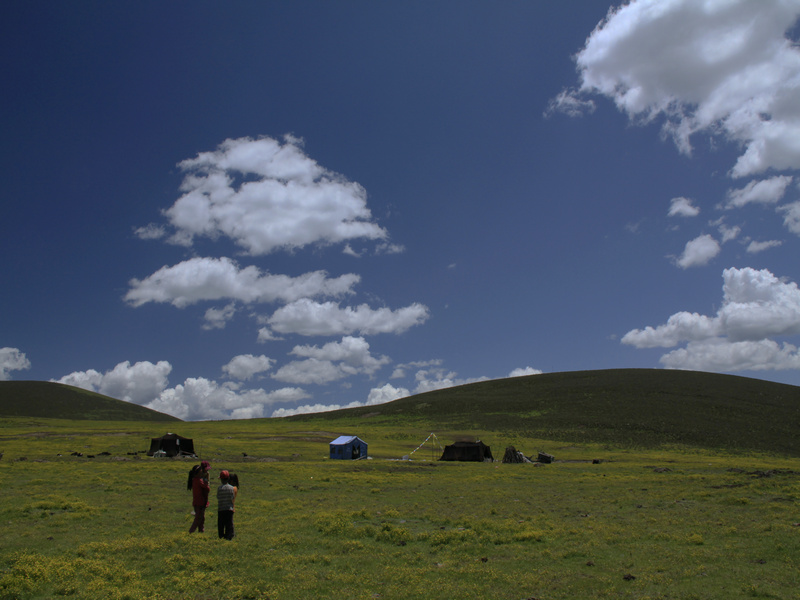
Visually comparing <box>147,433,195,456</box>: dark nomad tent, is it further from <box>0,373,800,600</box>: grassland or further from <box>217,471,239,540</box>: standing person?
<box>217,471,239,540</box>: standing person

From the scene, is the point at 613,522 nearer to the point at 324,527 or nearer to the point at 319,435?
the point at 324,527

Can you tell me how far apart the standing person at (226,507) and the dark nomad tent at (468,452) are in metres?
46.6

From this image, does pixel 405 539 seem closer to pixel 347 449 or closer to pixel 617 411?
pixel 347 449

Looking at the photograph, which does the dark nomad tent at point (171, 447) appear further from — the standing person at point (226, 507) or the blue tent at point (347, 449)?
the standing person at point (226, 507)

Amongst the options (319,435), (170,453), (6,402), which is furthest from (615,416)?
(6,402)

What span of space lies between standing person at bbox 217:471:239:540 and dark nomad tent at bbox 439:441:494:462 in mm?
46644

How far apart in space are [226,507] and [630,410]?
11437cm

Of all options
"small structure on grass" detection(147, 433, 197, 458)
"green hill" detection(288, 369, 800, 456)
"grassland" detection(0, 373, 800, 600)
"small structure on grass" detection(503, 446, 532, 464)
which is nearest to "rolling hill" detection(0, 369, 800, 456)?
"green hill" detection(288, 369, 800, 456)

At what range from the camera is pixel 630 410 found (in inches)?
4380

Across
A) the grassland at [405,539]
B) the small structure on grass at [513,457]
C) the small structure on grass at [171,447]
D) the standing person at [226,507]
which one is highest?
the standing person at [226,507]

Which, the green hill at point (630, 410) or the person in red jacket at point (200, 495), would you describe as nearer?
the person in red jacket at point (200, 495)

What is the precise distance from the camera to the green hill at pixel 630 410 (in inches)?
3561

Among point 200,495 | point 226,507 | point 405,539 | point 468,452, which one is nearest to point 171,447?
point 468,452

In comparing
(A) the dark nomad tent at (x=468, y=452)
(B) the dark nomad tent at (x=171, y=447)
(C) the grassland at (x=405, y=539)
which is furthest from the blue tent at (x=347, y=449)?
(C) the grassland at (x=405, y=539)
